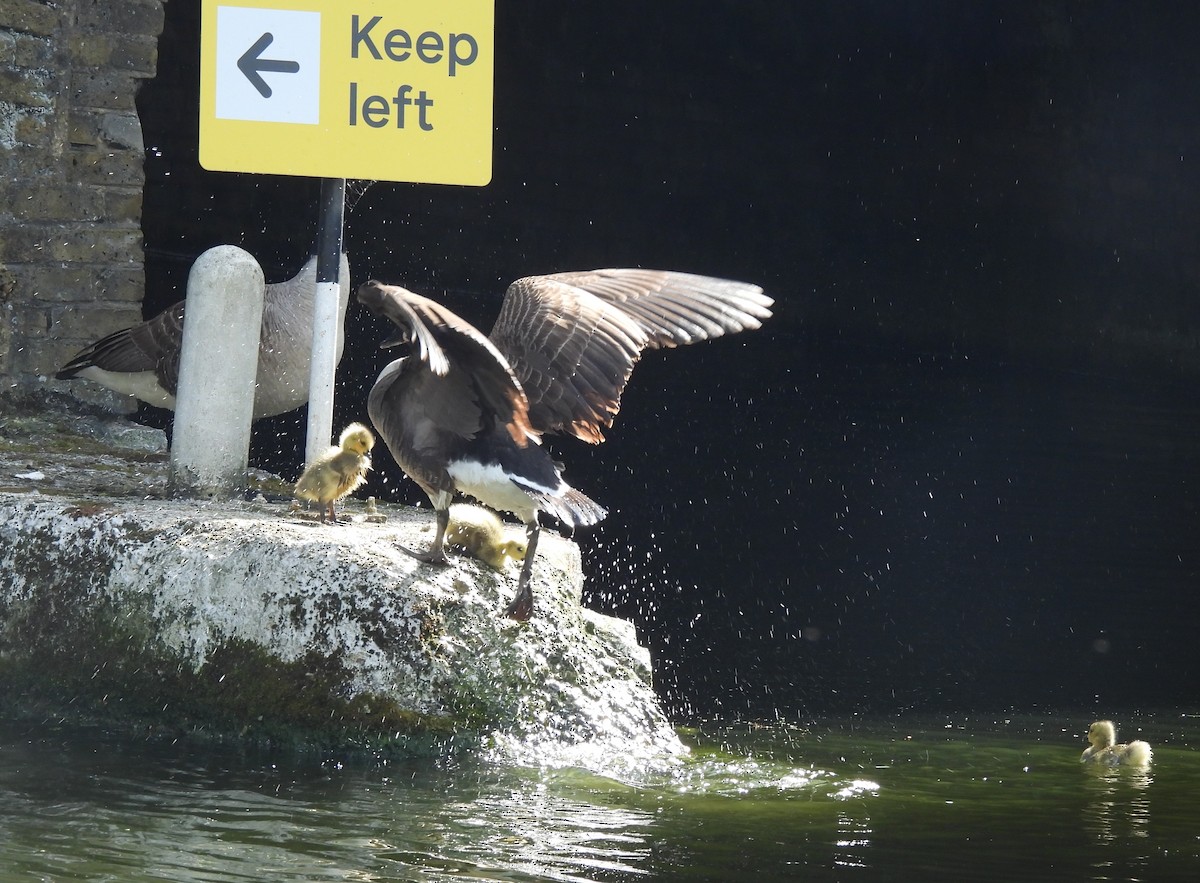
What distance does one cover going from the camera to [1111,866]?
4.37 metres

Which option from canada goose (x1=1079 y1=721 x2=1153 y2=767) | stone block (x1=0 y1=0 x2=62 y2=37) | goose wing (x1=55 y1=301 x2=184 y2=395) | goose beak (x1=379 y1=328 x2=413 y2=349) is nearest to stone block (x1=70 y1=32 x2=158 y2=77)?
stone block (x1=0 y1=0 x2=62 y2=37)

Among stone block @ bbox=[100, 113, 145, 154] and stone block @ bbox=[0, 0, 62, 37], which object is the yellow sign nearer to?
stone block @ bbox=[0, 0, 62, 37]

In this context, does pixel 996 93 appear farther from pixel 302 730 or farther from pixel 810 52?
pixel 302 730

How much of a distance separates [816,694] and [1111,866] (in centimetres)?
259

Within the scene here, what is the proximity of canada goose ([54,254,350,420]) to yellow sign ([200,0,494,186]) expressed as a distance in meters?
1.24

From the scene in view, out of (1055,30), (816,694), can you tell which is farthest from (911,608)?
(1055,30)

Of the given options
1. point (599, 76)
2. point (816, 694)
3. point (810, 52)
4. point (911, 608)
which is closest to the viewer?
point (816, 694)

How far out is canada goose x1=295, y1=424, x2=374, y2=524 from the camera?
5590mm

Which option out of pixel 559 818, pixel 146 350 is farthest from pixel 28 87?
pixel 559 818

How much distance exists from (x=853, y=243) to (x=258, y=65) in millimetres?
21967

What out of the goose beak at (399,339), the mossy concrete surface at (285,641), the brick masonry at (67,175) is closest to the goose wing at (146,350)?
the brick masonry at (67,175)

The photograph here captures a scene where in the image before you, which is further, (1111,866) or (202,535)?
(202,535)

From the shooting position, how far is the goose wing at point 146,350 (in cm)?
714

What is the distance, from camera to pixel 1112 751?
577 centimetres
